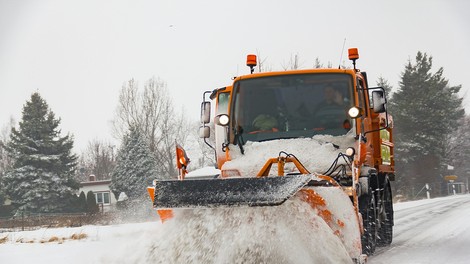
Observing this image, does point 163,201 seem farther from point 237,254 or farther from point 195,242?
point 237,254

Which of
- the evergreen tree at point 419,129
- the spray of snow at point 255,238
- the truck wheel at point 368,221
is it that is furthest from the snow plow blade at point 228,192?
the evergreen tree at point 419,129

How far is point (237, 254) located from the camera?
5562 millimetres

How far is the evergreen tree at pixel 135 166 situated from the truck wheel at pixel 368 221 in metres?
34.5

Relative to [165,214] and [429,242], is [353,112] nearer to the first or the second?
[165,214]

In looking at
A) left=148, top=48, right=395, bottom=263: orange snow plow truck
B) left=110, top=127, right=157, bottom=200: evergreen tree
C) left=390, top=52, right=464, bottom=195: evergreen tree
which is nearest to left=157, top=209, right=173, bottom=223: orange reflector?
left=148, top=48, right=395, bottom=263: orange snow plow truck

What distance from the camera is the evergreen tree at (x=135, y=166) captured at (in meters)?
42.7

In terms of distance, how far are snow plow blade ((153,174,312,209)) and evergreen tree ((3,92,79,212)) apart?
3759 centimetres

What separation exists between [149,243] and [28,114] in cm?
4044

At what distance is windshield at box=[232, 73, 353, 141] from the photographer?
7723 millimetres

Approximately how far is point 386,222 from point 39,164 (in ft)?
121

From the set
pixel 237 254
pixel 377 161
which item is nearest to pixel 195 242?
pixel 237 254

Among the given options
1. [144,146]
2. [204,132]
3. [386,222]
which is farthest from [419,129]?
[204,132]

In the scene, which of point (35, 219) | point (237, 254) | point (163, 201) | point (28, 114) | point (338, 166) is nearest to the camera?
point (237, 254)

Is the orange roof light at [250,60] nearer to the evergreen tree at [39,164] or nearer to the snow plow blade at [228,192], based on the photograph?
the snow plow blade at [228,192]
